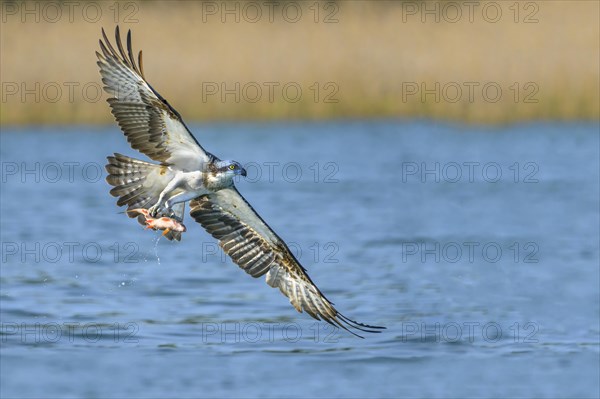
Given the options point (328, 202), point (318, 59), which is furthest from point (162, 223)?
point (318, 59)

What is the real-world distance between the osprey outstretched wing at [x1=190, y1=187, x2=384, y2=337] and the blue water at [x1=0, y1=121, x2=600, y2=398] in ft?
2.38

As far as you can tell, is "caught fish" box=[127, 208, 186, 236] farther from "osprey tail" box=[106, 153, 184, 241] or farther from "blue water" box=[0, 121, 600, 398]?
"blue water" box=[0, 121, 600, 398]

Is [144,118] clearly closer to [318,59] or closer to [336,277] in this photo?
[336,277]

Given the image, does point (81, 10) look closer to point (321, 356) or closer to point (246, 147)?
point (246, 147)

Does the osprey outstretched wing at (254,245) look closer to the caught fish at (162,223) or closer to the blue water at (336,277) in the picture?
the caught fish at (162,223)

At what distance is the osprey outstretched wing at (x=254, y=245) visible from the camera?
384 inches

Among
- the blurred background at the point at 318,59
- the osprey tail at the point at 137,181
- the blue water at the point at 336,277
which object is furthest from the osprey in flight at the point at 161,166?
the blurred background at the point at 318,59

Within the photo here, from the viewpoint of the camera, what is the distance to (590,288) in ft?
43.2

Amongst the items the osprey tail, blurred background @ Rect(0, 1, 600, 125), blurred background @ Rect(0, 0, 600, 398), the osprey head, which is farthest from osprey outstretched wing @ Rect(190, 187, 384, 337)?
blurred background @ Rect(0, 1, 600, 125)

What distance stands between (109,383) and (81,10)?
1512cm

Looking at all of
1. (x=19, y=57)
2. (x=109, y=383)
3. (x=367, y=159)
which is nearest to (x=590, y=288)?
(x=109, y=383)

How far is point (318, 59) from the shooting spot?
23.8 meters

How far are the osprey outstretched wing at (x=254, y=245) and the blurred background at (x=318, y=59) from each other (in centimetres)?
1249

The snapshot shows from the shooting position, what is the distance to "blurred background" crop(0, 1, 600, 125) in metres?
Answer: 22.7
